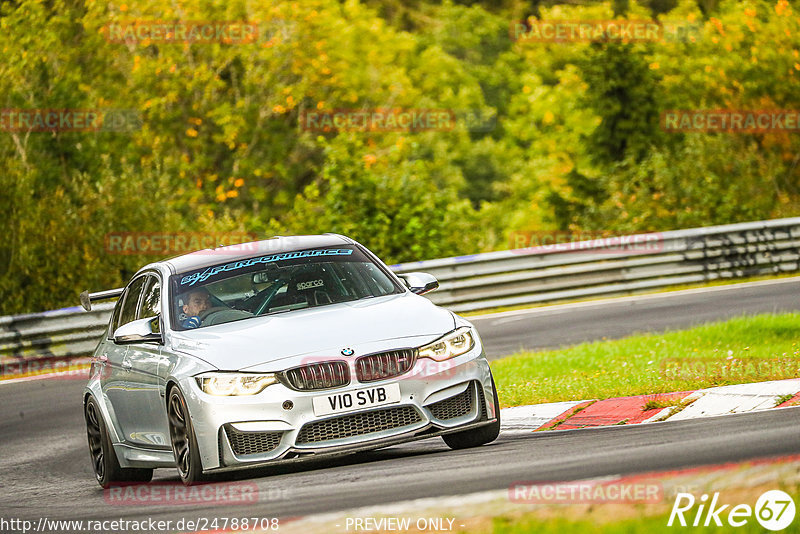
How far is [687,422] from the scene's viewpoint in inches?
332

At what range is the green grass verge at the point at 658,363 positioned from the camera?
10320 mm

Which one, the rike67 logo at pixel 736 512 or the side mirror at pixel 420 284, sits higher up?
the rike67 logo at pixel 736 512

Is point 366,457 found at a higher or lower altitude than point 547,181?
higher

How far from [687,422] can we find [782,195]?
22.0 meters

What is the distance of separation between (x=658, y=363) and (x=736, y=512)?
23.9 feet

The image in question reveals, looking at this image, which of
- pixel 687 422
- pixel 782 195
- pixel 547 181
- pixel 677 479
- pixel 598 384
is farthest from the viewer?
pixel 547 181

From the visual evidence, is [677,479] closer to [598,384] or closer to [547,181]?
[598,384]

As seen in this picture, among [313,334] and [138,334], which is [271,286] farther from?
[313,334]

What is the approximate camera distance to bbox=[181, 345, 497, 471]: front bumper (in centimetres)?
754

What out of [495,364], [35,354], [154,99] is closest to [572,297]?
[495,364]

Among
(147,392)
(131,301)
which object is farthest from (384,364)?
(131,301)

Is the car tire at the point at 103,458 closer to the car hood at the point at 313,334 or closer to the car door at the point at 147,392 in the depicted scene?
the car door at the point at 147,392

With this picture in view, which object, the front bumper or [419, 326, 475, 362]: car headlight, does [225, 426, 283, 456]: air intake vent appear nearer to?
the front bumper

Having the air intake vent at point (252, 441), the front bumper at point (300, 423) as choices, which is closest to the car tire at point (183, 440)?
the front bumper at point (300, 423)
